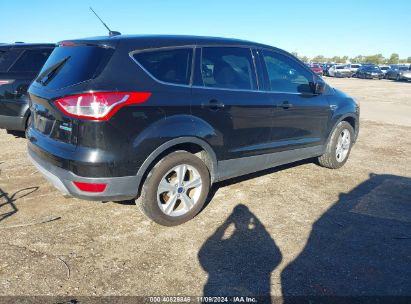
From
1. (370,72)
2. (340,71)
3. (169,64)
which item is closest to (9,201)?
(169,64)

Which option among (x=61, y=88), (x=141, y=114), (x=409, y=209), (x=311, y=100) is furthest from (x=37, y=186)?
(x=409, y=209)

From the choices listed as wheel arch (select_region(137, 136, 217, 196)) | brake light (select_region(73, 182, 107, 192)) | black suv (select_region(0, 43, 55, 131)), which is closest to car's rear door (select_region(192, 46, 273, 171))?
wheel arch (select_region(137, 136, 217, 196))

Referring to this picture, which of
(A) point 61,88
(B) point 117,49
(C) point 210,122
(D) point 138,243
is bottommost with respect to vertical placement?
(D) point 138,243

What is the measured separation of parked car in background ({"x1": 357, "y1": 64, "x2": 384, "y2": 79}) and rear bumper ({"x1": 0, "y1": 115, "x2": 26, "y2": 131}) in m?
40.4

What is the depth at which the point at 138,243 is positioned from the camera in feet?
11.2

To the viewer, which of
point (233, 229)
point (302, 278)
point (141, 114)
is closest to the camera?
point (302, 278)

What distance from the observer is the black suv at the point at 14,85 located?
625 cm

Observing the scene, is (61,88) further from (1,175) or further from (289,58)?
(289,58)

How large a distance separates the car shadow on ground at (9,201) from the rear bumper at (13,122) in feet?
6.83

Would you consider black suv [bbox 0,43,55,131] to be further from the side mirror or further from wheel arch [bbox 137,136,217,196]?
the side mirror

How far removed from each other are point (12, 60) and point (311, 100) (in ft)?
16.8

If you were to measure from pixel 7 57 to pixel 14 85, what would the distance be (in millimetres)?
642

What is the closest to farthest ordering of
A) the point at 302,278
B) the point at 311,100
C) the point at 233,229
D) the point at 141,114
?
the point at 302,278 → the point at 141,114 → the point at 233,229 → the point at 311,100

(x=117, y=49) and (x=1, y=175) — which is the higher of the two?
(x=117, y=49)
